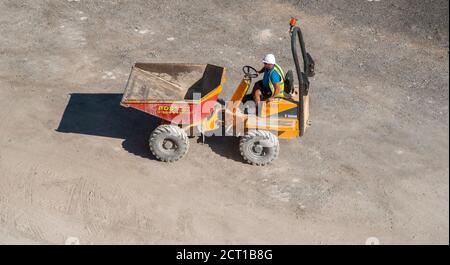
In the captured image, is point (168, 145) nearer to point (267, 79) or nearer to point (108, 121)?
point (108, 121)

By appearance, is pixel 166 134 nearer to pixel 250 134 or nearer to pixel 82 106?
pixel 250 134

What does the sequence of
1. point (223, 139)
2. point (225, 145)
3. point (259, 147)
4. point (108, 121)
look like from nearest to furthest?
point (259, 147) < point (225, 145) < point (223, 139) < point (108, 121)

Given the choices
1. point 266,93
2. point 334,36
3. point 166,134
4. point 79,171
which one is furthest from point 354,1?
point 79,171

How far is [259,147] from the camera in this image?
35.0 ft

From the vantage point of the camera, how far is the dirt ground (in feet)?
32.0

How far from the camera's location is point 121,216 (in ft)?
32.2

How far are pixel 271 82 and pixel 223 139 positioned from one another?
1762 millimetres

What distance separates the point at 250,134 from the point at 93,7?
24.4 feet

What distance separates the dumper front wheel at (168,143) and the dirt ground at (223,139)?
0.24 m

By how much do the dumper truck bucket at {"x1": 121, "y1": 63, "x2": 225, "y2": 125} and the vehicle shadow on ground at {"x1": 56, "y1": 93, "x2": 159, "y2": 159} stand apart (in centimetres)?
96

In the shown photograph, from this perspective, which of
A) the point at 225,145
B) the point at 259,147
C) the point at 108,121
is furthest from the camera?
the point at 108,121

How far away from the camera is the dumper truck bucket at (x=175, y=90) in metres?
10.4

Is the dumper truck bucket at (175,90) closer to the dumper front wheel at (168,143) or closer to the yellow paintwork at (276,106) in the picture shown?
the dumper front wheel at (168,143)

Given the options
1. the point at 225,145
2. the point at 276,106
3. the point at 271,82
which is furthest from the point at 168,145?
the point at 271,82
